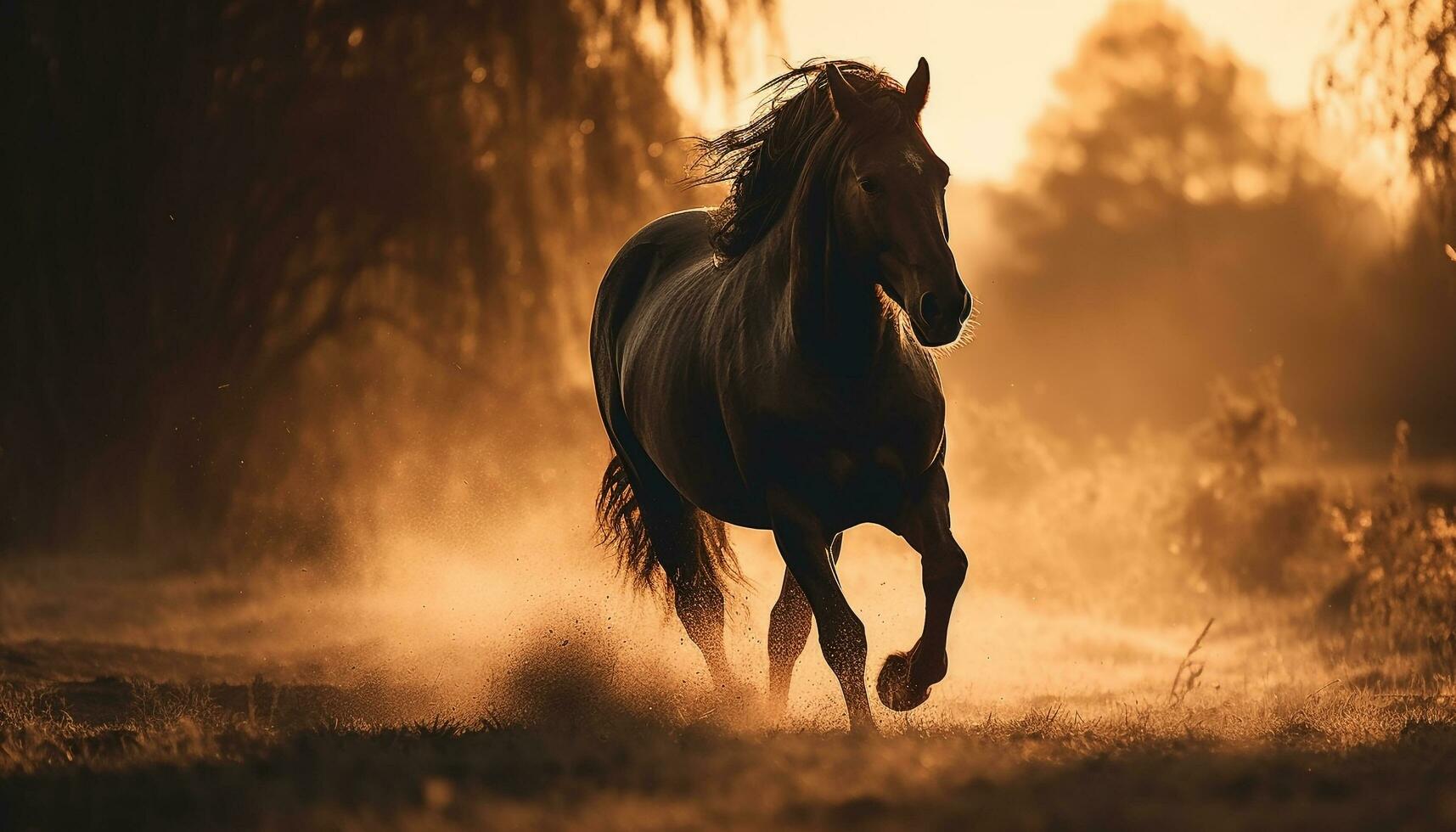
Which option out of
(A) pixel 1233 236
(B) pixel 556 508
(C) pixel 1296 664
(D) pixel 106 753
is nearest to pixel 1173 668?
(C) pixel 1296 664

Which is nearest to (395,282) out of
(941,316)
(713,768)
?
(941,316)

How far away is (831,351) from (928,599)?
2.94ft

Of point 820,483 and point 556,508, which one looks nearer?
point 820,483

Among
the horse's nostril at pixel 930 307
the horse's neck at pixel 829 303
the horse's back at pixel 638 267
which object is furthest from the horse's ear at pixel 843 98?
the horse's back at pixel 638 267

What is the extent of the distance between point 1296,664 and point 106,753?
791 cm

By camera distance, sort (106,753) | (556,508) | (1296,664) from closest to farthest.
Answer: (106,753)
(1296,664)
(556,508)

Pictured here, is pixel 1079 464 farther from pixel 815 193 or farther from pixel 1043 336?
pixel 815 193

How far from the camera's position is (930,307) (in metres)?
5.25

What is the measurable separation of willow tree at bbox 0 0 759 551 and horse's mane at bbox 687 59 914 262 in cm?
566

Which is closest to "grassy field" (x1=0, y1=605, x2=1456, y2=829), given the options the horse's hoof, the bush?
the horse's hoof

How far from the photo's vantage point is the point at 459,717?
7.11 meters

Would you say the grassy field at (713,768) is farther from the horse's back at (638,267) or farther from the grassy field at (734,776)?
the horse's back at (638,267)

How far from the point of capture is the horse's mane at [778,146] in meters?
5.93

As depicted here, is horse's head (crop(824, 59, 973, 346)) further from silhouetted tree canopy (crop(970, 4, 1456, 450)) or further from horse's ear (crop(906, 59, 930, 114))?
silhouetted tree canopy (crop(970, 4, 1456, 450))
